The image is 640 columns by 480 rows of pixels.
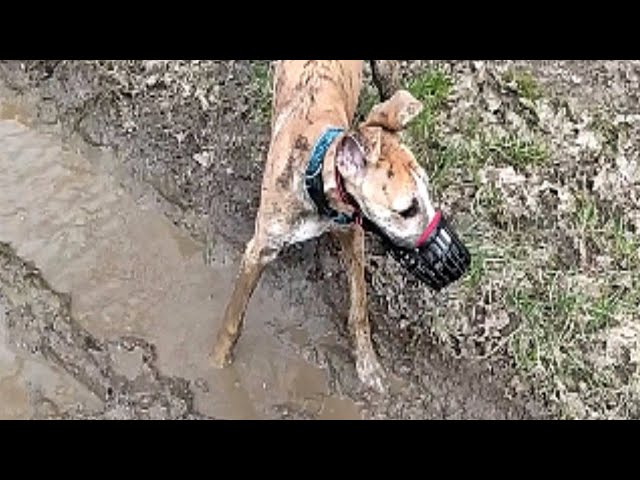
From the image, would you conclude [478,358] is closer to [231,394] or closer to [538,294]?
[538,294]

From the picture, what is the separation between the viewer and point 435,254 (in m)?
4.44

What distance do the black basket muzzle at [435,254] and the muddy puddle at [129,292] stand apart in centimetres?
99

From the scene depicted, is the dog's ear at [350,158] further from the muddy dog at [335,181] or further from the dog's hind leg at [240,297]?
the dog's hind leg at [240,297]

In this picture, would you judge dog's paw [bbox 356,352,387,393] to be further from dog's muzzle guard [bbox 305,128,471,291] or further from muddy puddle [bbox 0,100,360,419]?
dog's muzzle guard [bbox 305,128,471,291]

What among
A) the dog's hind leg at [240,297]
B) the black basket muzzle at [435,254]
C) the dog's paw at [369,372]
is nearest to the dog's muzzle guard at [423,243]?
the black basket muzzle at [435,254]

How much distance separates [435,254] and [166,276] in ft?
5.45

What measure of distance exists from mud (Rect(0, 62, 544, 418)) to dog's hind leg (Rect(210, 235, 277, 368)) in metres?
0.08

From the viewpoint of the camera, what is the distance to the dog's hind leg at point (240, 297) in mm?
4938

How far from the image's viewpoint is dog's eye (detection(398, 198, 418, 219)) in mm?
4352

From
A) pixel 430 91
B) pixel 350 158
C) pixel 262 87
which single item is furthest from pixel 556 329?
pixel 262 87

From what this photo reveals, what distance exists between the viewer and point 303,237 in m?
4.89

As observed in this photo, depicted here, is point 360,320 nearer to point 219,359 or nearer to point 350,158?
point 219,359

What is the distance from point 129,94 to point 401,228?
92.8 inches

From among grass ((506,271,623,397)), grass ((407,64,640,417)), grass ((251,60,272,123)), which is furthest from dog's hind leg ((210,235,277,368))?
grass ((506,271,623,397))
